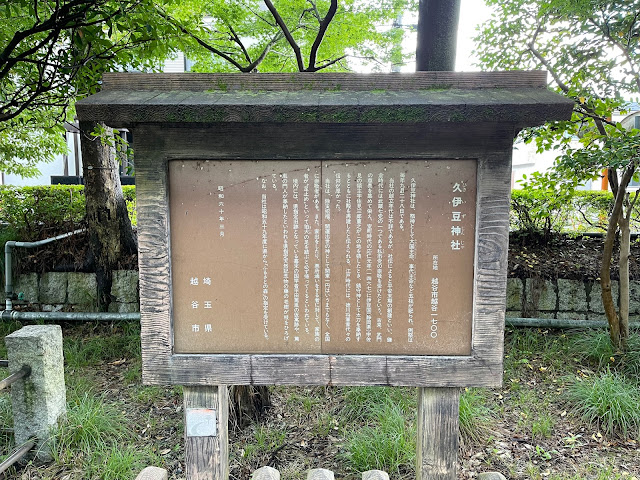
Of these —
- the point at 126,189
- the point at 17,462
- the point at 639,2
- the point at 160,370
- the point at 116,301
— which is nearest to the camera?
the point at 160,370

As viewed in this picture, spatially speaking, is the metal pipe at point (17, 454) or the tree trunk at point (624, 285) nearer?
the metal pipe at point (17, 454)

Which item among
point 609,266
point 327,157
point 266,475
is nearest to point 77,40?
point 327,157

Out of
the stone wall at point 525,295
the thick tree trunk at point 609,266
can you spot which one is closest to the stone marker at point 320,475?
the thick tree trunk at point 609,266

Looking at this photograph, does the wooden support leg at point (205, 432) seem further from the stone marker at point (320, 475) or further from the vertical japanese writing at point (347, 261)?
the vertical japanese writing at point (347, 261)

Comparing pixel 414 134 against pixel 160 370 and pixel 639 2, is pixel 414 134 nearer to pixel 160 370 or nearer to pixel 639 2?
pixel 160 370

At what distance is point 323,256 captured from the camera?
7.66ft

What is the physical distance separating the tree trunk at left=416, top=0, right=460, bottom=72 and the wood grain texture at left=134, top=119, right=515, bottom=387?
1.78 meters

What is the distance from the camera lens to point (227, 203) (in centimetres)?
231

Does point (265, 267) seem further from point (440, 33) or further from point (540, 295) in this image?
point (540, 295)

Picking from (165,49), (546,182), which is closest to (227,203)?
(165,49)

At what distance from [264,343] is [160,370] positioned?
600 millimetres

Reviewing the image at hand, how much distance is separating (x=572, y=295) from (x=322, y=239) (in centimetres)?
471

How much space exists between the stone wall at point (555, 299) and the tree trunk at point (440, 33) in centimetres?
320

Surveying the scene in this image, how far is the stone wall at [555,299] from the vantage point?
5.59 m
